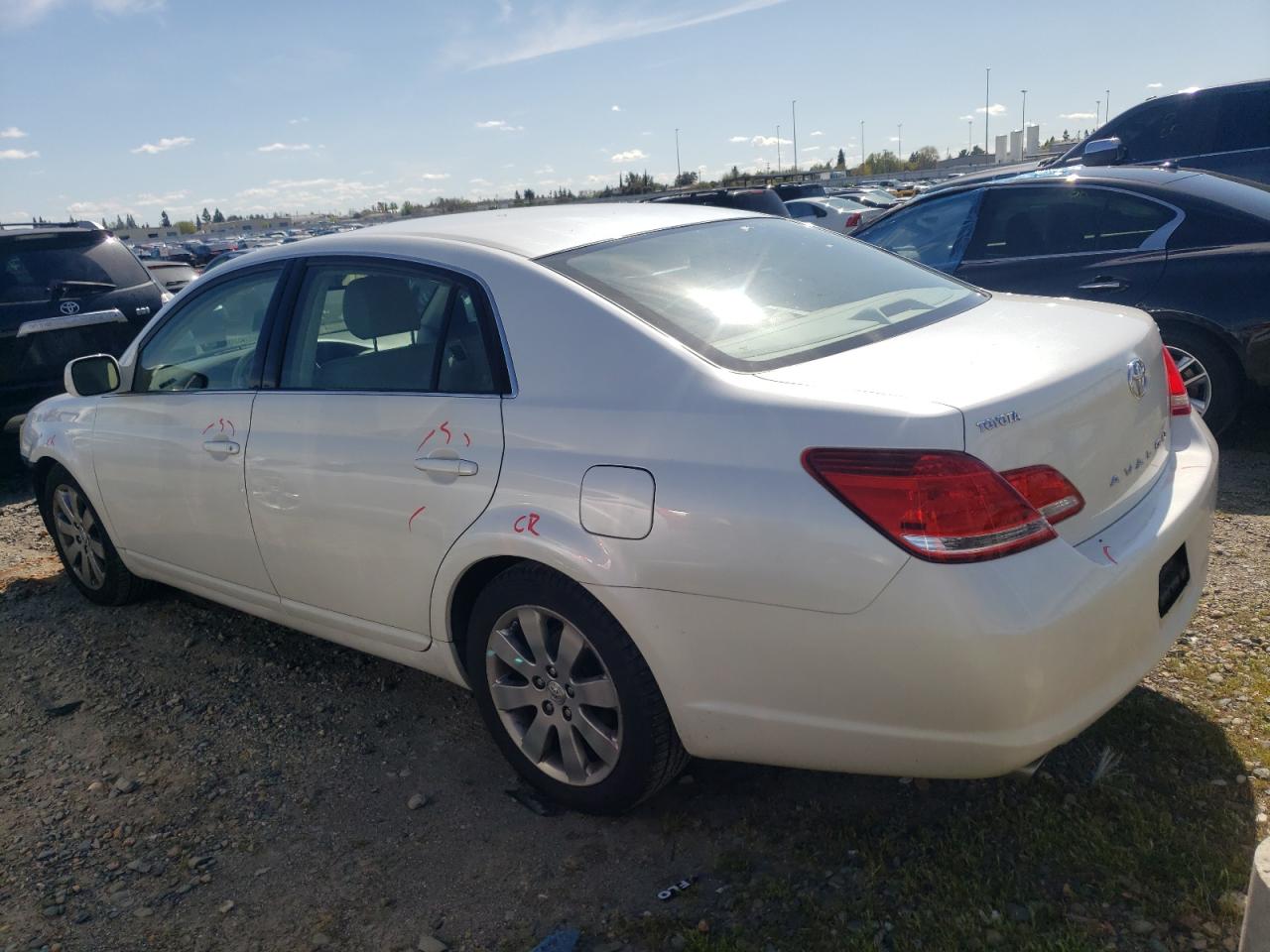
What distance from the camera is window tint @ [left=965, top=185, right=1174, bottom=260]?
5617 millimetres

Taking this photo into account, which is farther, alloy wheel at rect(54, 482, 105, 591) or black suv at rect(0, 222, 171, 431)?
black suv at rect(0, 222, 171, 431)

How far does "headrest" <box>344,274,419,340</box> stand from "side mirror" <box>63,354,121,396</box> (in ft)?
4.80

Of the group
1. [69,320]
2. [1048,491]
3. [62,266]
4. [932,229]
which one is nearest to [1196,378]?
[932,229]

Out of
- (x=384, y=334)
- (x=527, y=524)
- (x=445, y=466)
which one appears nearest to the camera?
(x=527, y=524)

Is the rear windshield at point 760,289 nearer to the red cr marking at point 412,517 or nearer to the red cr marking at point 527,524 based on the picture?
the red cr marking at point 527,524

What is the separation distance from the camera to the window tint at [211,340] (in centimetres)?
383

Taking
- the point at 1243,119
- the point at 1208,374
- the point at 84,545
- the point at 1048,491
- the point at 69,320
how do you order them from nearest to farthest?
the point at 1048,491 → the point at 84,545 → the point at 1208,374 → the point at 69,320 → the point at 1243,119

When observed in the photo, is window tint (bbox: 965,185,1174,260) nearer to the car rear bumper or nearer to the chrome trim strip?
the car rear bumper

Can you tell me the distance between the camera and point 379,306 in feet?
11.2

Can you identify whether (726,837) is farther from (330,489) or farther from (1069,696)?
(330,489)

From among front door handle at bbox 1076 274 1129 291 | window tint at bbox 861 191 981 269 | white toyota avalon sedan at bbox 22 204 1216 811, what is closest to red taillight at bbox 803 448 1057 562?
white toyota avalon sedan at bbox 22 204 1216 811

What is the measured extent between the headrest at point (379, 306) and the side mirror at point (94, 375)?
57.6 inches

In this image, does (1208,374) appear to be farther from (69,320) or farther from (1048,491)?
(69,320)

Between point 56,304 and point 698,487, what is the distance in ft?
21.3
